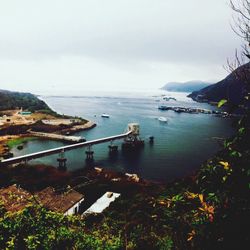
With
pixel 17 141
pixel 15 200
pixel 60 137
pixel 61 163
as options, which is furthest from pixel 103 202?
pixel 60 137

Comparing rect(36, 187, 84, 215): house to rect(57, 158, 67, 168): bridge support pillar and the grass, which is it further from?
the grass

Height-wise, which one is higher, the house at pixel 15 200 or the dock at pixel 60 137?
the house at pixel 15 200

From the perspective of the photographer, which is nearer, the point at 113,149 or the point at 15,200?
the point at 15,200

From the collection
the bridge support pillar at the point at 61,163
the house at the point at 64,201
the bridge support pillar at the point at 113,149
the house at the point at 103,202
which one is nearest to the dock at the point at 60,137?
the bridge support pillar at the point at 113,149

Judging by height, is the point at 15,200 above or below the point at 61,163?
above

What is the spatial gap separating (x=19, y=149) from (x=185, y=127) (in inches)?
1601

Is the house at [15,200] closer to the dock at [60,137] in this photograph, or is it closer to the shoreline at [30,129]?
the shoreline at [30,129]

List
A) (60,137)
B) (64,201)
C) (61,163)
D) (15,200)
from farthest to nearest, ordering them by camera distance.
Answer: (60,137), (61,163), (64,201), (15,200)


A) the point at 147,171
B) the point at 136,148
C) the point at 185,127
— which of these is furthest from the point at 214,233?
the point at 185,127

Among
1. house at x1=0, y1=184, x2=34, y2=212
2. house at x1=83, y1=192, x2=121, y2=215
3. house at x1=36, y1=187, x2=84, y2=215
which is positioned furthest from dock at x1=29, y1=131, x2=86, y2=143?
house at x1=0, y1=184, x2=34, y2=212

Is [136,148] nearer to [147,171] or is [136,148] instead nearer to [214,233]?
[147,171]

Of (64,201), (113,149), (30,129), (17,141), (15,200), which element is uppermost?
(15,200)

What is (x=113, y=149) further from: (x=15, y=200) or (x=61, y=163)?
(x=15, y=200)

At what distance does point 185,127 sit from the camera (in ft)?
244
